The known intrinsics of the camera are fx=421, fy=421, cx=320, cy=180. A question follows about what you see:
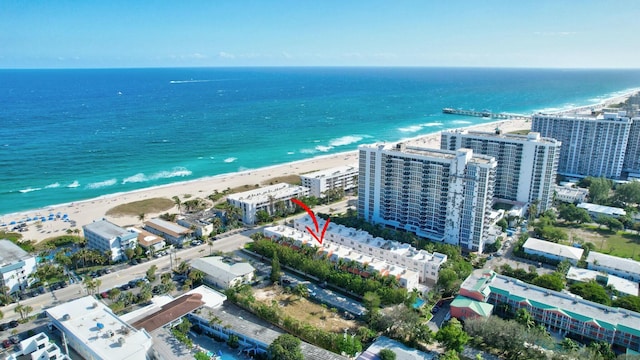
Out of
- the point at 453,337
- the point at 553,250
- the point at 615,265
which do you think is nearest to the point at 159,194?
the point at 453,337

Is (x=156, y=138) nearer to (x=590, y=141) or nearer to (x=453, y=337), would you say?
(x=453, y=337)

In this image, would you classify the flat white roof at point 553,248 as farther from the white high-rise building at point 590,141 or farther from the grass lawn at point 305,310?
the white high-rise building at point 590,141

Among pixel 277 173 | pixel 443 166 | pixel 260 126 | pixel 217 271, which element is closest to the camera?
pixel 217 271

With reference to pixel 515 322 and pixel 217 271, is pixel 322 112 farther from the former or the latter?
pixel 515 322

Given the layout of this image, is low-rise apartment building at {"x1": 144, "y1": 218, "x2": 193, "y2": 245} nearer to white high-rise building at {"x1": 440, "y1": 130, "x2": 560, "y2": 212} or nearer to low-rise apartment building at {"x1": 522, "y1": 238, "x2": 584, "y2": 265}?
low-rise apartment building at {"x1": 522, "y1": 238, "x2": 584, "y2": 265}

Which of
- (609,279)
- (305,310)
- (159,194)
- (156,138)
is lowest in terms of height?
(305,310)

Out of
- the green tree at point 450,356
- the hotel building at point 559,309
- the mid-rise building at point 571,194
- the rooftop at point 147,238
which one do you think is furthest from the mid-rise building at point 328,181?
the green tree at point 450,356

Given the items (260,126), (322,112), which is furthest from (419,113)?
(260,126)
